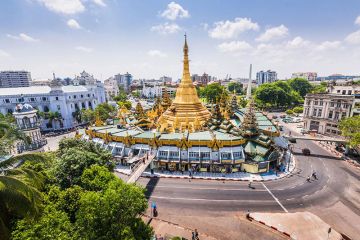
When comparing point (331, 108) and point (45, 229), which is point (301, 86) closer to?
point (331, 108)

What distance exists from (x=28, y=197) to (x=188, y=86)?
43.8m

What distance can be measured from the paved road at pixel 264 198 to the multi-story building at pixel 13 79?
632 ft

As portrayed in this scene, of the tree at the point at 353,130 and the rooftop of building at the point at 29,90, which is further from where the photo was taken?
the rooftop of building at the point at 29,90

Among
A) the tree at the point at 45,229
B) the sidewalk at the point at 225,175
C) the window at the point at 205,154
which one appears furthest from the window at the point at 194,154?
the tree at the point at 45,229

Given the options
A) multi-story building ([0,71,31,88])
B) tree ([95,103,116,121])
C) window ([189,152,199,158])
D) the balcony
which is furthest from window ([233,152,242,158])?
multi-story building ([0,71,31,88])

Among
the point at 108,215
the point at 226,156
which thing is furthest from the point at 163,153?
the point at 108,215

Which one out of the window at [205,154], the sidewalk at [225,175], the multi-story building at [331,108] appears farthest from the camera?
the multi-story building at [331,108]

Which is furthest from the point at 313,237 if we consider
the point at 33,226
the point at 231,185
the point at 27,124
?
the point at 27,124

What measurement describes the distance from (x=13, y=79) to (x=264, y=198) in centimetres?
21135

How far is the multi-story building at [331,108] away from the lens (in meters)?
49.9

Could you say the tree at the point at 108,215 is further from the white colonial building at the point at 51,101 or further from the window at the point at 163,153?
the white colonial building at the point at 51,101

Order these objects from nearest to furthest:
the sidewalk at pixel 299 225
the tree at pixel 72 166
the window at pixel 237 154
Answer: the tree at pixel 72 166 < the sidewalk at pixel 299 225 < the window at pixel 237 154

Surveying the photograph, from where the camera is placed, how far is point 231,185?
30797 millimetres

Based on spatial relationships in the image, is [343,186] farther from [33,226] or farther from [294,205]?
[33,226]
